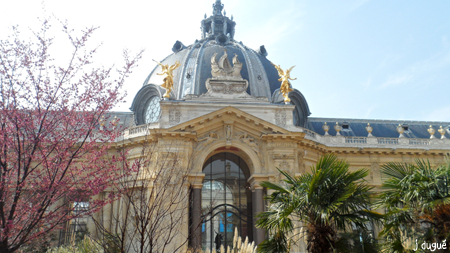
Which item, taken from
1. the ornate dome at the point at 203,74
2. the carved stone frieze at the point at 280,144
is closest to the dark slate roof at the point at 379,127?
the ornate dome at the point at 203,74

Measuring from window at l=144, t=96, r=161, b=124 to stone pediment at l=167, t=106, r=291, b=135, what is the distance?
5934 millimetres

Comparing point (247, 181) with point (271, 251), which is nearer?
point (271, 251)

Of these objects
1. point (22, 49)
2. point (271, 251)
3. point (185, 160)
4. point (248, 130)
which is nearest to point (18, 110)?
point (22, 49)

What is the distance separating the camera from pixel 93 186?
386 inches

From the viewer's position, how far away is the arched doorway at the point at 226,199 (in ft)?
82.7

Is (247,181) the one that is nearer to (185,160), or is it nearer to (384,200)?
(185,160)

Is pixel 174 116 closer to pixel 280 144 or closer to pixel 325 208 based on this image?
pixel 280 144

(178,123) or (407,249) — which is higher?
(178,123)

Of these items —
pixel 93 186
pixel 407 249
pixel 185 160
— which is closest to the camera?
pixel 93 186

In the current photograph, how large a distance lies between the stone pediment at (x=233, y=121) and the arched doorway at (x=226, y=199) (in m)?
2.46

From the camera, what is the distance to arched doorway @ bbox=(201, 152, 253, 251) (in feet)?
82.7

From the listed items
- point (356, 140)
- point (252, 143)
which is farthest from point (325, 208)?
point (356, 140)

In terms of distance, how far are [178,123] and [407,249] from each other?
16.2m

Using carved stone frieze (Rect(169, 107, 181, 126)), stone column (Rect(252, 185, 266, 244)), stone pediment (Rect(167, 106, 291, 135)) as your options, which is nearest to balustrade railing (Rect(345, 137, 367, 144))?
stone pediment (Rect(167, 106, 291, 135))
